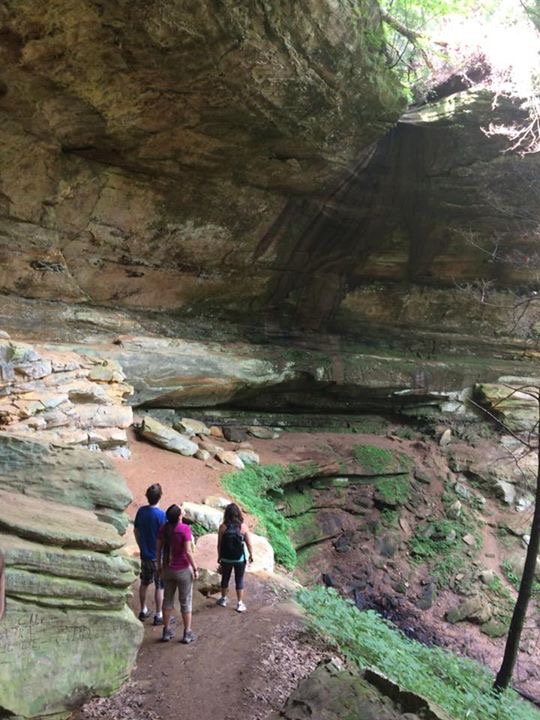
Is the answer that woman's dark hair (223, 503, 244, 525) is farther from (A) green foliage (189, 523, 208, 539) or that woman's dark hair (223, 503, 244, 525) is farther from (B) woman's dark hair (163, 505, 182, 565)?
(A) green foliage (189, 523, 208, 539)

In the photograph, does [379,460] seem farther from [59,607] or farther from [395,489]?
[59,607]

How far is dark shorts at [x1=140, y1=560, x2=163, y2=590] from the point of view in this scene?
549cm

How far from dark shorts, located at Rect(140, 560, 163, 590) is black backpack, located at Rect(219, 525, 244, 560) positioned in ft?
2.32

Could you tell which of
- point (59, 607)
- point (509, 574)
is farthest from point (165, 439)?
point (509, 574)

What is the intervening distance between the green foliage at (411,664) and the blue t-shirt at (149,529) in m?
1.94

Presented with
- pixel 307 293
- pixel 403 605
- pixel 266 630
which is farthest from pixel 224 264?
pixel 266 630

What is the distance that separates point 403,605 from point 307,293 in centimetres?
867

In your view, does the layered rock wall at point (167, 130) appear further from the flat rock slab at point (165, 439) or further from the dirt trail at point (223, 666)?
the dirt trail at point (223, 666)

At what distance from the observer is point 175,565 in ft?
16.3

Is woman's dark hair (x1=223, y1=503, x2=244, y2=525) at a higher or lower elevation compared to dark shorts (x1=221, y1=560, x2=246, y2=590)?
higher

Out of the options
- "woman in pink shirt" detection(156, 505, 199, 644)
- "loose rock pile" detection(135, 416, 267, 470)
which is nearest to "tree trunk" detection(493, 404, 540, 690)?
"woman in pink shirt" detection(156, 505, 199, 644)

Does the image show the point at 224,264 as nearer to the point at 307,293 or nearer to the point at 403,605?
the point at 307,293

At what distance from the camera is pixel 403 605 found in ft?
36.2

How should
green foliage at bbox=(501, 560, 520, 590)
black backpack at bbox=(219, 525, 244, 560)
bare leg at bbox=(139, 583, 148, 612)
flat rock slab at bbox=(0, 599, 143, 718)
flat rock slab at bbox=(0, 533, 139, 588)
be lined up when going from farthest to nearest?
green foliage at bbox=(501, 560, 520, 590) → black backpack at bbox=(219, 525, 244, 560) → bare leg at bbox=(139, 583, 148, 612) → flat rock slab at bbox=(0, 533, 139, 588) → flat rock slab at bbox=(0, 599, 143, 718)
